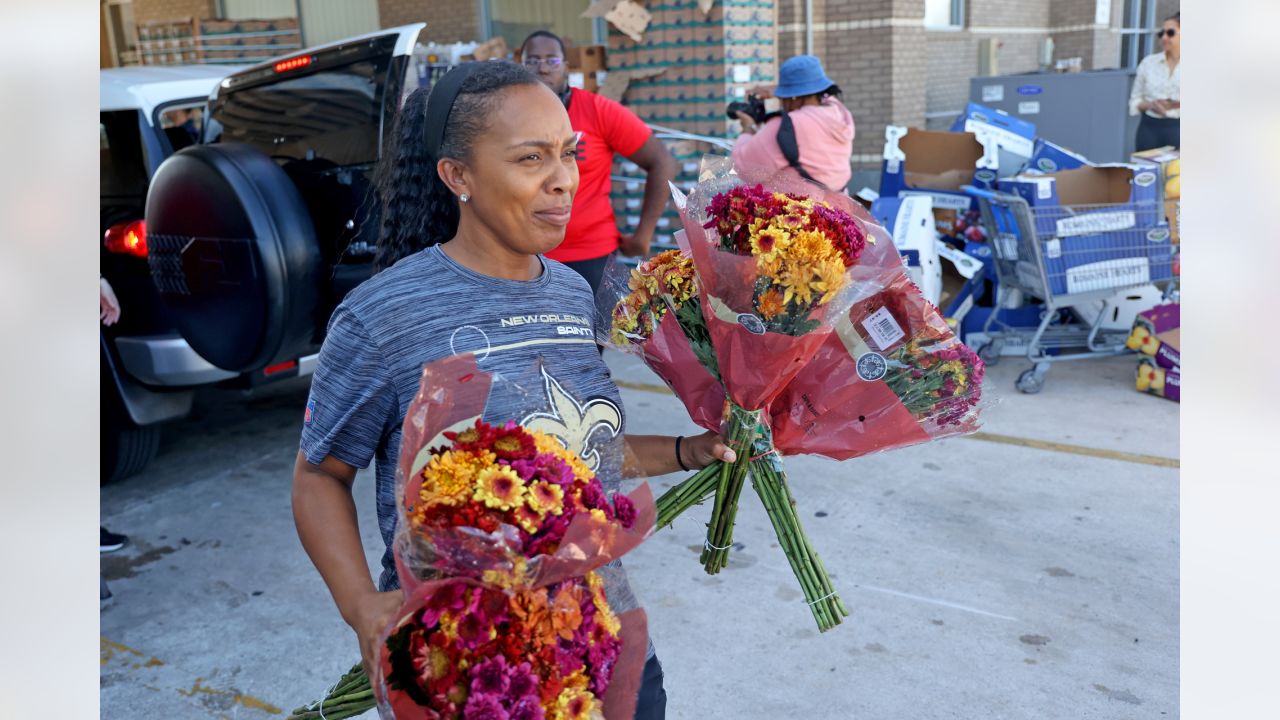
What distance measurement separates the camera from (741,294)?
6.26 feet

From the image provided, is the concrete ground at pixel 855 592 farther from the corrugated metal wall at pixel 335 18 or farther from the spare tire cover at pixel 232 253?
the corrugated metal wall at pixel 335 18

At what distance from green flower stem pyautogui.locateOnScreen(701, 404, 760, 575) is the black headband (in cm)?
71

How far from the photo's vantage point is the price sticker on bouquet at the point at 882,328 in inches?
80.0

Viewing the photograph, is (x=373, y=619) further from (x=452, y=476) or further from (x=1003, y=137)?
(x=1003, y=137)

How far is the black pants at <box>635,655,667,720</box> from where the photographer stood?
189 centimetres

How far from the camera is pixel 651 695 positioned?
1916 millimetres

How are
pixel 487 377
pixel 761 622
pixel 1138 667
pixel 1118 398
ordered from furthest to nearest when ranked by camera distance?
pixel 1118 398 → pixel 761 622 → pixel 1138 667 → pixel 487 377

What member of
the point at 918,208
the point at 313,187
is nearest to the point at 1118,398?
the point at 918,208

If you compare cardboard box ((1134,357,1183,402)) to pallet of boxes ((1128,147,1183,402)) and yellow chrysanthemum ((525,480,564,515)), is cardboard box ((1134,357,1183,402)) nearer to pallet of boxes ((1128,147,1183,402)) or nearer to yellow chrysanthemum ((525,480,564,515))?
pallet of boxes ((1128,147,1183,402))

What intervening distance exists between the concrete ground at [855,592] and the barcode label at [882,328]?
243mm

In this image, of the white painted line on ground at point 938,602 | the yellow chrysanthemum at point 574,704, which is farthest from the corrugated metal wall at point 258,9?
the yellow chrysanthemum at point 574,704

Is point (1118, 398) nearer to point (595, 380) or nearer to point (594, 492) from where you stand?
point (595, 380)

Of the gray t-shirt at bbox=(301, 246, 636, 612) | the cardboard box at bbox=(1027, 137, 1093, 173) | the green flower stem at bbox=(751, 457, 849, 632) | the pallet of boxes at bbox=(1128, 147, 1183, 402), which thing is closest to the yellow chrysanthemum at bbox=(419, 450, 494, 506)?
the gray t-shirt at bbox=(301, 246, 636, 612)

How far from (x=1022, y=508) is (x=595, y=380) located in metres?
3.31
